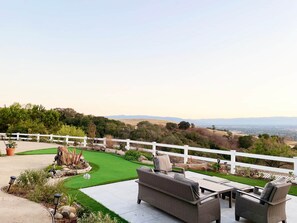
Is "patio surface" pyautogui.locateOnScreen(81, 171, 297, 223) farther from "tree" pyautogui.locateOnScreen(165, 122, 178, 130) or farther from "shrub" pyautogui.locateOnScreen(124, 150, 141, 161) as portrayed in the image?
"tree" pyautogui.locateOnScreen(165, 122, 178, 130)

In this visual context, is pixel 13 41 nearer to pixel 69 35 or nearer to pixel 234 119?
pixel 69 35

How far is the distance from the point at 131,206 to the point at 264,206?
270 centimetres

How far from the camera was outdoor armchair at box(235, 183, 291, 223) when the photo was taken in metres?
4.01

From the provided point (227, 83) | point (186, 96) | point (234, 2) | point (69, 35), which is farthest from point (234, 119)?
point (69, 35)

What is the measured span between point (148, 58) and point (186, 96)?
508cm

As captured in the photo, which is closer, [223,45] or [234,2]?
[234,2]

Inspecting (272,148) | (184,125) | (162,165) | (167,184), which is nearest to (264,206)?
(167,184)

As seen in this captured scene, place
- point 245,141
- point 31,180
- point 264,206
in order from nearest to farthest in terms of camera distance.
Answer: point 264,206
point 31,180
point 245,141

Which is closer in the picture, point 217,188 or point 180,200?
point 180,200

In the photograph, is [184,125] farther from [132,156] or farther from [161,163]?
[161,163]

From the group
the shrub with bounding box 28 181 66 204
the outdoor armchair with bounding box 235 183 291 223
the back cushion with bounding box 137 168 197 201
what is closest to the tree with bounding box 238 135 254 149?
the outdoor armchair with bounding box 235 183 291 223

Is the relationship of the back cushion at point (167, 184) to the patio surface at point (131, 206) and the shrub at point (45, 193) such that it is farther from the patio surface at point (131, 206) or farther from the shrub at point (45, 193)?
the shrub at point (45, 193)

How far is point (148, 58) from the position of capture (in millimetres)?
16438

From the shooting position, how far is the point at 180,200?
14.3 feet
